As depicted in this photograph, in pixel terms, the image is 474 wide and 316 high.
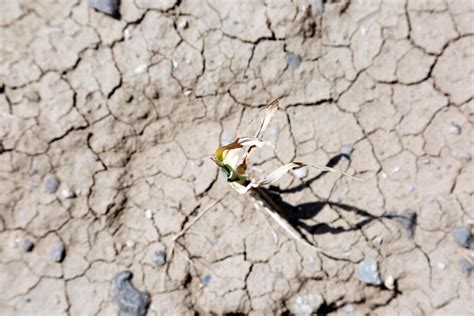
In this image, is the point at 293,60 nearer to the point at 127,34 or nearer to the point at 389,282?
the point at 127,34

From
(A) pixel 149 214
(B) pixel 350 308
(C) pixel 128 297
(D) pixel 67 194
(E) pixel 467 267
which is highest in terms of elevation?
(D) pixel 67 194

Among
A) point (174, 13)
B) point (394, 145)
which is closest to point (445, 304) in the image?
point (394, 145)

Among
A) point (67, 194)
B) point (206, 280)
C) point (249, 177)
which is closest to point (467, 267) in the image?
point (249, 177)

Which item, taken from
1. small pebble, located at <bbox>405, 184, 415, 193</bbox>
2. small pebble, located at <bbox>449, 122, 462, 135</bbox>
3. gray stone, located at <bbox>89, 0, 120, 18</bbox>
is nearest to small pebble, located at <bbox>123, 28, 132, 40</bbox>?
gray stone, located at <bbox>89, 0, 120, 18</bbox>

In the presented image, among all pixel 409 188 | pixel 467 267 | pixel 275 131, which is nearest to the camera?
pixel 467 267

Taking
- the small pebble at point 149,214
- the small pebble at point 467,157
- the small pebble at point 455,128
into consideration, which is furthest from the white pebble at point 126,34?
the small pebble at point 467,157

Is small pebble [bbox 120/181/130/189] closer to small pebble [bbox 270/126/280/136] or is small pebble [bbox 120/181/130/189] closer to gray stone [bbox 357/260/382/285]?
small pebble [bbox 270/126/280/136]
